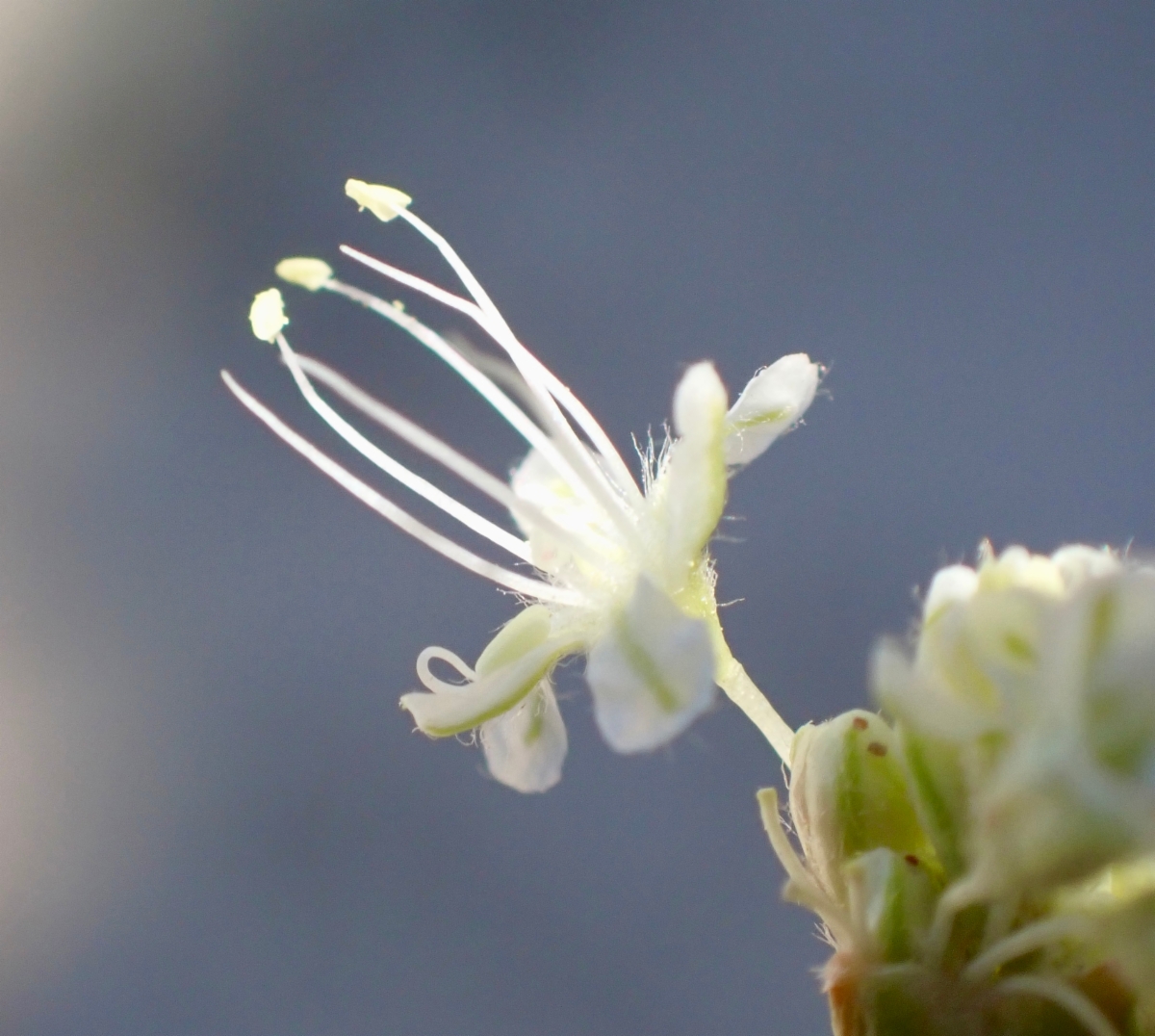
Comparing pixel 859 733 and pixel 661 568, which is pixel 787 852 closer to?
pixel 859 733

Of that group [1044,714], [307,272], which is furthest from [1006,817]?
[307,272]

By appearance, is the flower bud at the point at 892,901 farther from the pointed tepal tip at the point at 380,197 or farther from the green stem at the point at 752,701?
the pointed tepal tip at the point at 380,197

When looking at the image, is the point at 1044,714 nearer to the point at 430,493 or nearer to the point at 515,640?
the point at 515,640

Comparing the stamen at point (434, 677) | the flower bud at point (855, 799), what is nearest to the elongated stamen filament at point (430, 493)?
the stamen at point (434, 677)

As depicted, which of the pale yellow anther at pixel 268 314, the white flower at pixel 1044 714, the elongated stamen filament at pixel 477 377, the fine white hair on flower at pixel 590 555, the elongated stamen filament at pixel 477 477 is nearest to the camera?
the white flower at pixel 1044 714

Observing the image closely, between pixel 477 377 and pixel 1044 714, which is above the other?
pixel 477 377

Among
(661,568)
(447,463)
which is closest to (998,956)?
(661,568)
